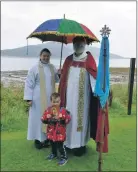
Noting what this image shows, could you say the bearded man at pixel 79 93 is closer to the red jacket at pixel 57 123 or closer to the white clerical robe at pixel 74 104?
the white clerical robe at pixel 74 104

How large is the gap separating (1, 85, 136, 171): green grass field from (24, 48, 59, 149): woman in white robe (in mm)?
277

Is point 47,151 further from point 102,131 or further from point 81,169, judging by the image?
point 102,131

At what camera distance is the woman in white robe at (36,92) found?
5535 mm

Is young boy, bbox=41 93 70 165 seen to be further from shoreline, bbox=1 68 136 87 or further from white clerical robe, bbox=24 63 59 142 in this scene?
shoreline, bbox=1 68 136 87

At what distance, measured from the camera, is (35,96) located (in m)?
5.59

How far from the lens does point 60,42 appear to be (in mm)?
6000

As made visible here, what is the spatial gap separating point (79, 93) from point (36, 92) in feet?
2.42

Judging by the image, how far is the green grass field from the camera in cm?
509

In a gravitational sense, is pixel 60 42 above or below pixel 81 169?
above

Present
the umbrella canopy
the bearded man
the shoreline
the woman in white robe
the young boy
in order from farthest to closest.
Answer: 1. the shoreline
2. the woman in white robe
3. the bearded man
4. the young boy
5. the umbrella canopy

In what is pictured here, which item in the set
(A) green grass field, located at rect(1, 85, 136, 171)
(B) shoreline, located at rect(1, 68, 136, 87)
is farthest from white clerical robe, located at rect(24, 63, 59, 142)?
(B) shoreline, located at rect(1, 68, 136, 87)

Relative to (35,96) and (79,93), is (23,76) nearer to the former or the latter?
(35,96)

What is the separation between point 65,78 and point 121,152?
59.9 inches

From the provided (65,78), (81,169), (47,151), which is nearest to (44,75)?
(65,78)
